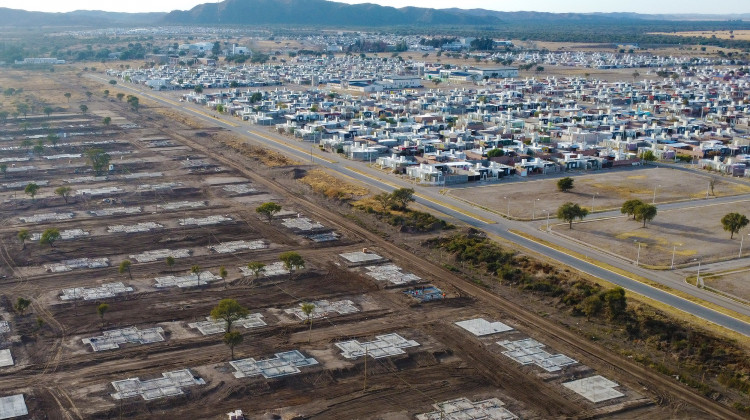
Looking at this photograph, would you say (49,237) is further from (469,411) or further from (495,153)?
(495,153)

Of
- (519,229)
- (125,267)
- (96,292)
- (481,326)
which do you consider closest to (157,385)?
(96,292)

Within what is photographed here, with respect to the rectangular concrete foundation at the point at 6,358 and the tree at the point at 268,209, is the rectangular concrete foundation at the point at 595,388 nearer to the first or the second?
the rectangular concrete foundation at the point at 6,358

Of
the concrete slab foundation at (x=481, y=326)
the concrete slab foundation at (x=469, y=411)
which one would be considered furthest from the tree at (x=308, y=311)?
the concrete slab foundation at (x=469, y=411)

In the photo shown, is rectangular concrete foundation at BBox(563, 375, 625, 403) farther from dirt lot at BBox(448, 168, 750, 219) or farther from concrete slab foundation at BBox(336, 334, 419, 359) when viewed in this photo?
dirt lot at BBox(448, 168, 750, 219)

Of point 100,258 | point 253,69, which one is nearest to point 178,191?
point 100,258

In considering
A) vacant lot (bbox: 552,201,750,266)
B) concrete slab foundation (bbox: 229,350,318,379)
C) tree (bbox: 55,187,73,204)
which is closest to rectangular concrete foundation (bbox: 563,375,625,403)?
concrete slab foundation (bbox: 229,350,318,379)

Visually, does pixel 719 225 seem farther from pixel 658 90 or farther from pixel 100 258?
pixel 658 90

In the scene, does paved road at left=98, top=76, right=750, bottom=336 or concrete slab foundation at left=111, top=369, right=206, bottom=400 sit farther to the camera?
paved road at left=98, top=76, right=750, bottom=336
